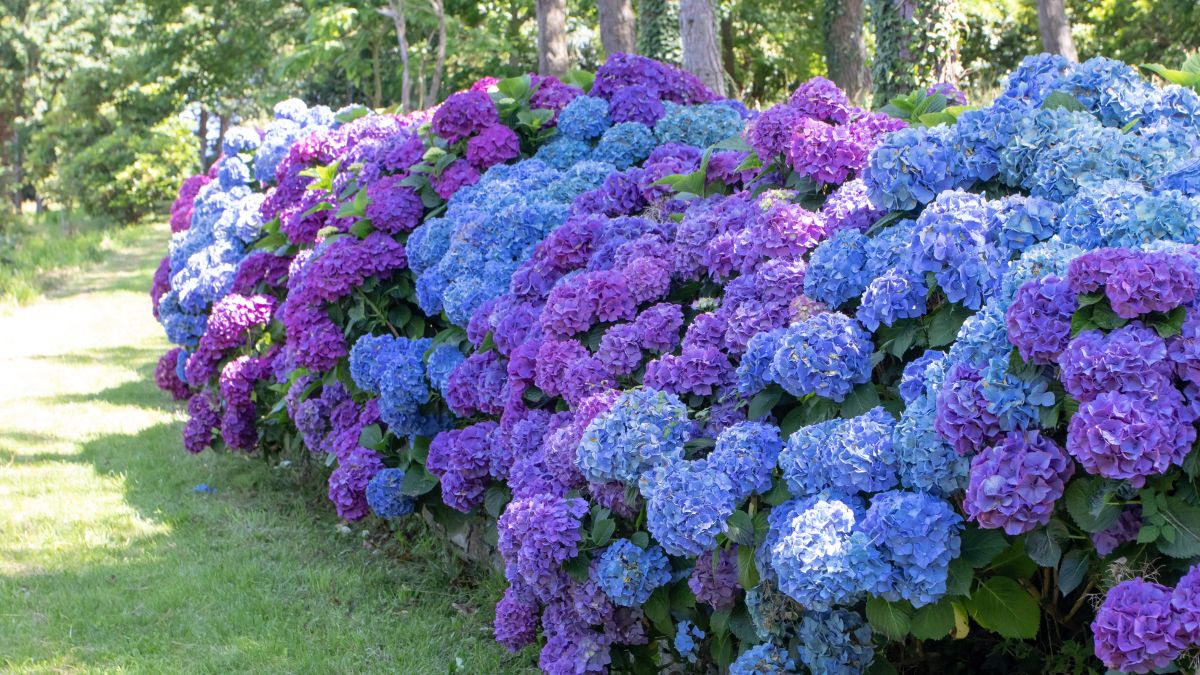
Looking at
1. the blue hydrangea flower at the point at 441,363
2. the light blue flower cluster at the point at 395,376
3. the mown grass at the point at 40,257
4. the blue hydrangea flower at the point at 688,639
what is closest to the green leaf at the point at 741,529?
the blue hydrangea flower at the point at 688,639

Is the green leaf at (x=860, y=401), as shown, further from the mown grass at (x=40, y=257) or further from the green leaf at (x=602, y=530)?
the mown grass at (x=40, y=257)

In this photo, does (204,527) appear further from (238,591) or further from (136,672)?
(136,672)

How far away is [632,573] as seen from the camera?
117 inches

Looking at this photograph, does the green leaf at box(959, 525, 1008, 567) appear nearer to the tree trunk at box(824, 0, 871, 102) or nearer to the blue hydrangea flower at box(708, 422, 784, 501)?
the blue hydrangea flower at box(708, 422, 784, 501)

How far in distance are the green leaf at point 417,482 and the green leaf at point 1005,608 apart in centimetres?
242

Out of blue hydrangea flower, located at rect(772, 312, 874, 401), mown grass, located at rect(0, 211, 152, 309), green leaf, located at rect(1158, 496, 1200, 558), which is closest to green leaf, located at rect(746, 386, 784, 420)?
blue hydrangea flower, located at rect(772, 312, 874, 401)

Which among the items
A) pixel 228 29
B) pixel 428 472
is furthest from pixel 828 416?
pixel 228 29

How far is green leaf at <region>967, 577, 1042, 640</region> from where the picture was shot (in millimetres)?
2332

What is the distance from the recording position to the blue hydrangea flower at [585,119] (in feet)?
16.8

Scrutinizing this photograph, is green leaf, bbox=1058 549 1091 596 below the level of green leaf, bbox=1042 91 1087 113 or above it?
below

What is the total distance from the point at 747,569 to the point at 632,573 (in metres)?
0.42

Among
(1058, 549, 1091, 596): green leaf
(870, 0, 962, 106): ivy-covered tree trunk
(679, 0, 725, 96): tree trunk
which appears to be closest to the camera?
(1058, 549, 1091, 596): green leaf

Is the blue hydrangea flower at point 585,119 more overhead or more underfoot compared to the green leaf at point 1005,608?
more overhead

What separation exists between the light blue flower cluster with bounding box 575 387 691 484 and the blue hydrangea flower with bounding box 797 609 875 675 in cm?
54
